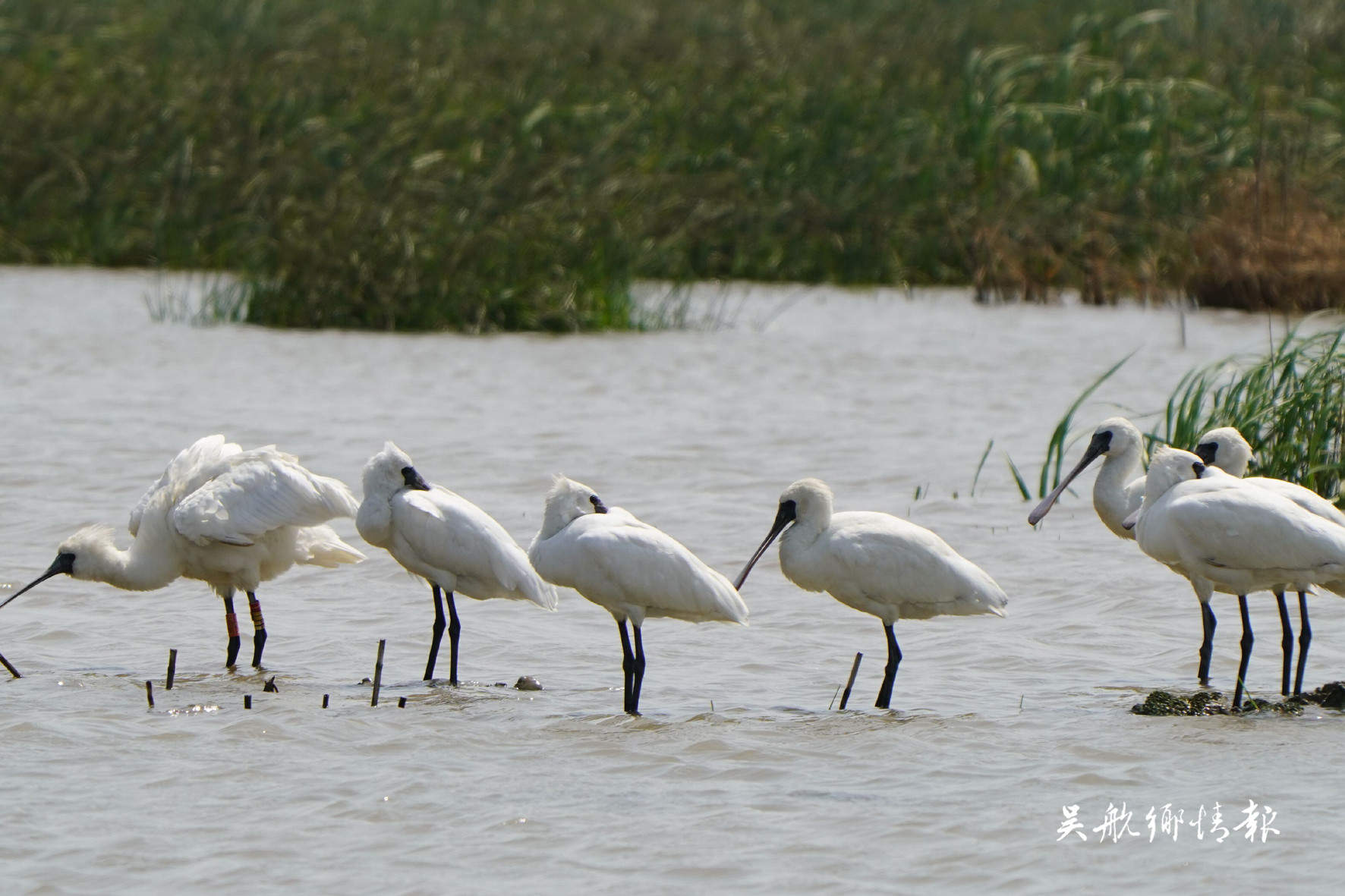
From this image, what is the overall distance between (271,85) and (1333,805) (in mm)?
Result: 16000

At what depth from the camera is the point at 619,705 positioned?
21.0 ft

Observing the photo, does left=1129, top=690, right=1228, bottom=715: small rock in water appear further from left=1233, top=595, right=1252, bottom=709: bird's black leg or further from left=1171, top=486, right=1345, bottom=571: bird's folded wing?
left=1171, top=486, right=1345, bottom=571: bird's folded wing

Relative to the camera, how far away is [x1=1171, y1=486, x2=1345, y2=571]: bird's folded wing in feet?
20.6

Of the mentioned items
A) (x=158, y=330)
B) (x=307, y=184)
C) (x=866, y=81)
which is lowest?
(x=158, y=330)

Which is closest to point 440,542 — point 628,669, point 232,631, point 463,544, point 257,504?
point 463,544

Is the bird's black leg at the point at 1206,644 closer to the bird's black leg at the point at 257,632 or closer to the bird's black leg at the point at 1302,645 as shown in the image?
the bird's black leg at the point at 1302,645

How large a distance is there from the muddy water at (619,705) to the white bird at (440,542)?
28cm

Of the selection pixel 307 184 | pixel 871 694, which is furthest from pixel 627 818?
pixel 307 184

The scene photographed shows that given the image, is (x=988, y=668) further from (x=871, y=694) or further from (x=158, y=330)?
(x=158, y=330)

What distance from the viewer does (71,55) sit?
20.8m

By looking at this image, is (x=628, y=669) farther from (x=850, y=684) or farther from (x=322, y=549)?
(x=322, y=549)

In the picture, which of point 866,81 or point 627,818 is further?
point 866,81

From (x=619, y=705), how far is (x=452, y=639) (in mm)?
729

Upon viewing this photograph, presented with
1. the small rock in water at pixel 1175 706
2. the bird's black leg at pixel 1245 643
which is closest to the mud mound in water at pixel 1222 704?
the small rock in water at pixel 1175 706
